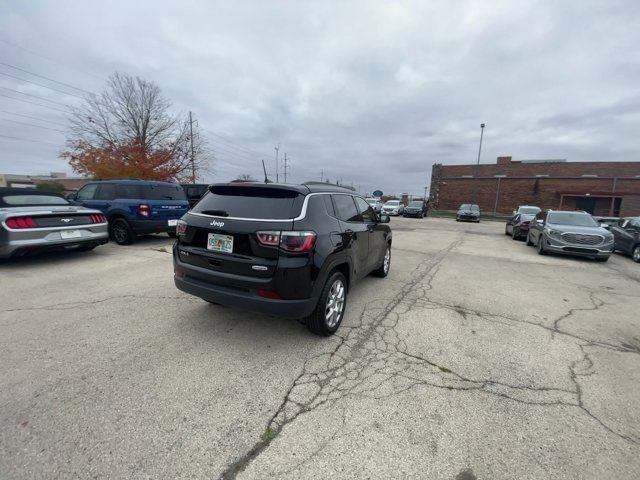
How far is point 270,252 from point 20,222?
5603 mm

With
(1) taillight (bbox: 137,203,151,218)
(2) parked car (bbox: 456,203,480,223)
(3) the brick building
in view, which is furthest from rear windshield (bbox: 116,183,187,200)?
(3) the brick building

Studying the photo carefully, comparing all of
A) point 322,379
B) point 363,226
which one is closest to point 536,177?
point 363,226

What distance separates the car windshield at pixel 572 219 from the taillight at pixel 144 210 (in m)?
12.1

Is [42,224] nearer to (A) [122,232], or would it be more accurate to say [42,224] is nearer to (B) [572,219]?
(A) [122,232]

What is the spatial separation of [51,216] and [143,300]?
343 cm

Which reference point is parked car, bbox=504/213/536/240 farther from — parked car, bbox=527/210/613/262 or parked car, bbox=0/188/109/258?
parked car, bbox=0/188/109/258

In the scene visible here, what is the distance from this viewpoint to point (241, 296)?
2926mm

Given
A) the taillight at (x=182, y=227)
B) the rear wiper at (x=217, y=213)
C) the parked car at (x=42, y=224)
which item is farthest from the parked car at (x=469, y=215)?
the taillight at (x=182, y=227)

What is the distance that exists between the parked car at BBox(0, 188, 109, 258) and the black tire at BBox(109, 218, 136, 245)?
4.00ft

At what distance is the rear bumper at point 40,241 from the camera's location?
5285 mm

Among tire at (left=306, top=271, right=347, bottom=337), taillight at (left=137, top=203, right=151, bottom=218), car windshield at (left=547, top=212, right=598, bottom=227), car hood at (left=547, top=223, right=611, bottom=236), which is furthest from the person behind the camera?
car windshield at (left=547, top=212, right=598, bottom=227)

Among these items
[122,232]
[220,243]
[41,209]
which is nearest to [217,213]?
[220,243]

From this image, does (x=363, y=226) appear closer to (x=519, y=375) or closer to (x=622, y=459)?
(x=519, y=375)

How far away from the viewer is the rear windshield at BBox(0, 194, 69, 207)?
5.70 meters
